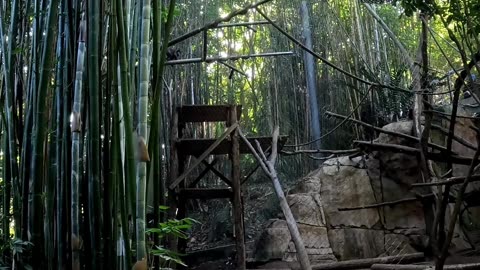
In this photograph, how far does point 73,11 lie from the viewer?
5.19ft

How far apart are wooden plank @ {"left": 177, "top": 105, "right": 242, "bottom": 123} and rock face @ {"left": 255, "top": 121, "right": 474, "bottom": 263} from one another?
1.31 metres

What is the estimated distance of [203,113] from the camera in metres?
5.08

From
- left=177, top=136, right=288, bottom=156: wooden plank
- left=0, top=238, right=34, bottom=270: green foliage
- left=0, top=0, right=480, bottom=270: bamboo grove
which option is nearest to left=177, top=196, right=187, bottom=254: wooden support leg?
left=177, top=136, right=288, bottom=156: wooden plank

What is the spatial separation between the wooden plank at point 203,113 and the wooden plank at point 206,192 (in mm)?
667

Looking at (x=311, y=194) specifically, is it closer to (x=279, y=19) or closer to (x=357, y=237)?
(x=357, y=237)

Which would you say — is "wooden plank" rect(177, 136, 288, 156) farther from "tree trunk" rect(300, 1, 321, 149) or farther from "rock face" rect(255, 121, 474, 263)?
"tree trunk" rect(300, 1, 321, 149)

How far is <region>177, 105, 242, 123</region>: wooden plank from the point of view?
16.2 feet

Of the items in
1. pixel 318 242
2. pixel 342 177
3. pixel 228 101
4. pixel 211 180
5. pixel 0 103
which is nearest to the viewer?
pixel 0 103

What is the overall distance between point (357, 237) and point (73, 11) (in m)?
4.62

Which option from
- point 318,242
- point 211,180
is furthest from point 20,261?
point 211,180

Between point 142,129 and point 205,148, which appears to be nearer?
point 142,129

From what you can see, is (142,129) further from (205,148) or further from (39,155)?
(205,148)

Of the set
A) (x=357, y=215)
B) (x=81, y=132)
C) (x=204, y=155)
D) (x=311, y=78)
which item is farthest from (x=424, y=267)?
(x=311, y=78)

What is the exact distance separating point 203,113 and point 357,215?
6.66 ft
